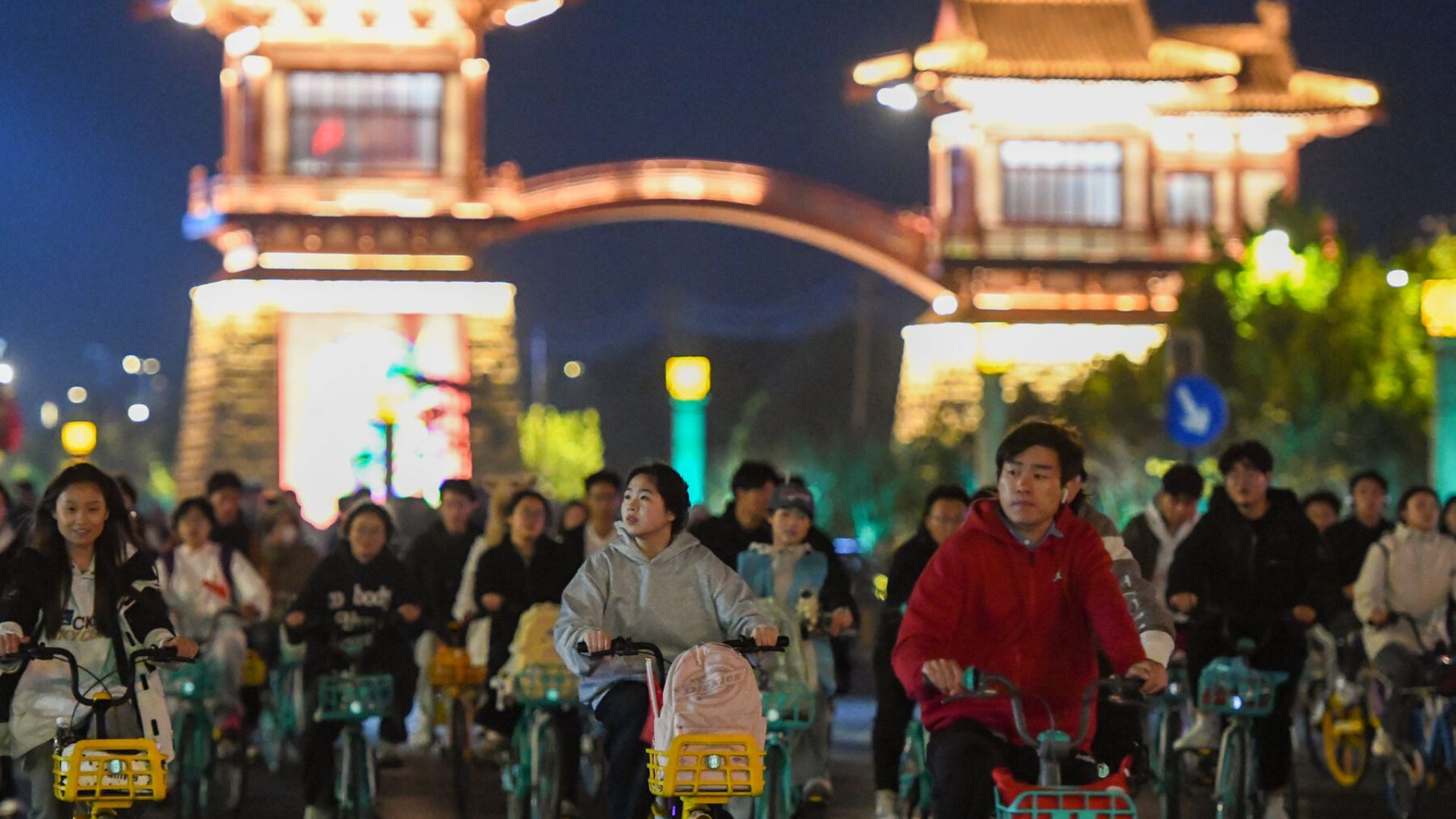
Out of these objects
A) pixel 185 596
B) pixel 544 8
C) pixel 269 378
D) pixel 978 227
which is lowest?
pixel 185 596

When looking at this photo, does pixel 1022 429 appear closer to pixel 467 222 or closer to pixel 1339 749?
pixel 1339 749

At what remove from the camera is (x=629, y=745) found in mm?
8422

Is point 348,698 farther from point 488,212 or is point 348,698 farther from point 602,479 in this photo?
point 488,212

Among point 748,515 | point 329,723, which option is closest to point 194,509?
point 329,723

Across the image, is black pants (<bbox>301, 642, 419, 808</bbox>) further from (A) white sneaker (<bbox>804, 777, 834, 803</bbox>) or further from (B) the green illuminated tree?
(B) the green illuminated tree

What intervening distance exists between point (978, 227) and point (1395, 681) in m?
30.5

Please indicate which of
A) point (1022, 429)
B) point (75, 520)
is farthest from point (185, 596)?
point (1022, 429)

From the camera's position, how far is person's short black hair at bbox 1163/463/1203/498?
42.0 feet

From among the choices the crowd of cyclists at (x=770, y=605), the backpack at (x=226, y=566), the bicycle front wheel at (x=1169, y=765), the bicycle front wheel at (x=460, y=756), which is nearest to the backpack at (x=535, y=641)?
the crowd of cyclists at (x=770, y=605)

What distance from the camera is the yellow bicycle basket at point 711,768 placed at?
7.33 meters

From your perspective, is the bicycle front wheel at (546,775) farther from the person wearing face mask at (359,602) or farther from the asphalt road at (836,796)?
the asphalt road at (836,796)

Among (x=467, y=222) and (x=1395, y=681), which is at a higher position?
(x=467, y=222)

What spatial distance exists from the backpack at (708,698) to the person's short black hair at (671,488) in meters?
0.88

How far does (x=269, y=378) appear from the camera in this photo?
1599 inches
